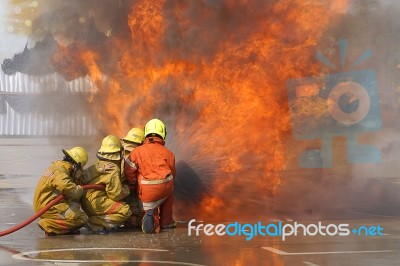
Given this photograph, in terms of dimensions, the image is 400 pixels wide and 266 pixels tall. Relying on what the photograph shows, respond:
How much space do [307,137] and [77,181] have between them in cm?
522

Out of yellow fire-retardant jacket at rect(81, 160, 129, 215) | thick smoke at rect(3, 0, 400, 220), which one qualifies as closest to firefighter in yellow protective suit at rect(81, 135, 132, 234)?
yellow fire-retardant jacket at rect(81, 160, 129, 215)

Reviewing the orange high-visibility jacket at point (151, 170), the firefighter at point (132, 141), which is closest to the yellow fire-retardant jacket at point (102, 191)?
the orange high-visibility jacket at point (151, 170)

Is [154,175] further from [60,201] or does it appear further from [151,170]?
[60,201]

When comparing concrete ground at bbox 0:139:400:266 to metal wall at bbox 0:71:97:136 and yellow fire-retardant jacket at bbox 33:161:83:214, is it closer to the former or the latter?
yellow fire-retardant jacket at bbox 33:161:83:214

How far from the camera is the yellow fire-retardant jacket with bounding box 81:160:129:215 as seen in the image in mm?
10773

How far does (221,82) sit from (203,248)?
356 centimetres

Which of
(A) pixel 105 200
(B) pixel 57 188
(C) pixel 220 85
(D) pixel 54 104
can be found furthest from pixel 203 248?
(D) pixel 54 104

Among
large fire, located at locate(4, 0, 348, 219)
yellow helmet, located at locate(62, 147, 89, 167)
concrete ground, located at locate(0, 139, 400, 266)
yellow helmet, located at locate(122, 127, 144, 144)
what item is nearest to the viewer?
concrete ground, located at locate(0, 139, 400, 266)

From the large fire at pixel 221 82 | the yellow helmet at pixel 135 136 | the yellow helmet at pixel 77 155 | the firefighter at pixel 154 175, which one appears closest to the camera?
the yellow helmet at pixel 77 155

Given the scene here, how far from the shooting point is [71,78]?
14.6m

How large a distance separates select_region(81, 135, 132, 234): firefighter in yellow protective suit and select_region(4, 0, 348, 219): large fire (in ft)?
4.51

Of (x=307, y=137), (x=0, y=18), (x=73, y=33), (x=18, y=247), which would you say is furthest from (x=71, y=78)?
(x=0, y=18)

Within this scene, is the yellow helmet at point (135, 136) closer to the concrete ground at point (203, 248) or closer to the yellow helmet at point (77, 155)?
the yellow helmet at point (77, 155)

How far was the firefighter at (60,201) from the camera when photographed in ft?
33.8
